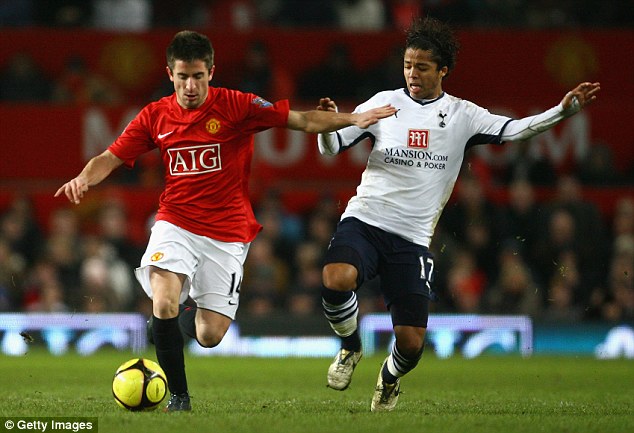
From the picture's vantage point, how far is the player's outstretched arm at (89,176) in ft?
24.7

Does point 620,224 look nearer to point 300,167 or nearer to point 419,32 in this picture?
point 300,167

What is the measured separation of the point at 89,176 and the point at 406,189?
6.72 feet

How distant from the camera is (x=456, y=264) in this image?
14.4m

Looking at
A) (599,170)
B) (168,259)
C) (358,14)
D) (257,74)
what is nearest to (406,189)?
(168,259)

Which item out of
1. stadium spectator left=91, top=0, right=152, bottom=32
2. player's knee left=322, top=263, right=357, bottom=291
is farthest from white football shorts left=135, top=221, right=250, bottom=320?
stadium spectator left=91, top=0, right=152, bottom=32

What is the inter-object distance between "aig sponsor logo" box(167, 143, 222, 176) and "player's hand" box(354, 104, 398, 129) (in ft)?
3.10

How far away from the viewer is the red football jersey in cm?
787

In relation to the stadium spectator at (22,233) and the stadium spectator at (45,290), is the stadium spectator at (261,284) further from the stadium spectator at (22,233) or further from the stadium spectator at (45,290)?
the stadium spectator at (22,233)

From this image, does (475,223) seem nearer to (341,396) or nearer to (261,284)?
(261,284)

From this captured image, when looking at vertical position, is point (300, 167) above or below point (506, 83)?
below

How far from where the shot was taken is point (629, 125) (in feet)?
53.9

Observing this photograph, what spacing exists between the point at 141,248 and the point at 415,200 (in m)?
7.31

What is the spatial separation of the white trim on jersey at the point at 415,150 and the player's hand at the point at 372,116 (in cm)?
33

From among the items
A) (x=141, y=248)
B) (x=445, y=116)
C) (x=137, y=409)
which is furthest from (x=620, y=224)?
(x=137, y=409)
